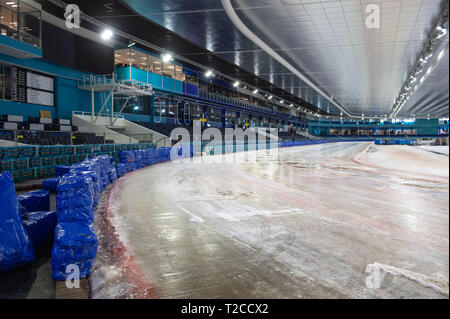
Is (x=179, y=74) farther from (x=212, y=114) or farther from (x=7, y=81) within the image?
(x=7, y=81)

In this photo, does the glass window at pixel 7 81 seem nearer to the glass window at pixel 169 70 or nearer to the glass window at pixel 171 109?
the glass window at pixel 169 70

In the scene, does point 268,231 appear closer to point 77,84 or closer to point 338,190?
point 338,190

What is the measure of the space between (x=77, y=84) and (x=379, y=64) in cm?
2516

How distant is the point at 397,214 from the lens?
23.3ft

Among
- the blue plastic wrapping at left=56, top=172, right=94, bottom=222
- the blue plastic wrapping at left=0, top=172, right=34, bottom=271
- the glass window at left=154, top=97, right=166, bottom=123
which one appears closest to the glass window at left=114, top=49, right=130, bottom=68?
the glass window at left=154, top=97, right=166, bottom=123

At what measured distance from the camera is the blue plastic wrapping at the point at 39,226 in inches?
179

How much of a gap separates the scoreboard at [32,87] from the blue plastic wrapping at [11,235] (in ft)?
64.9

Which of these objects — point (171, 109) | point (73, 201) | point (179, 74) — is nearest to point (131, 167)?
point (73, 201)

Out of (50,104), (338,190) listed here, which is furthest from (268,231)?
(50,104)

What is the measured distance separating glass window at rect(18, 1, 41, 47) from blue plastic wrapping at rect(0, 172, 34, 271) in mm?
16967

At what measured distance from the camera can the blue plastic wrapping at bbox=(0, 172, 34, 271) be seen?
13.0 feet

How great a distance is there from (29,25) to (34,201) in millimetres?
16349

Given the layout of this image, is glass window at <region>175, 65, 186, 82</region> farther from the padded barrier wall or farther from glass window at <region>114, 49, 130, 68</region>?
the padded barrier wall
